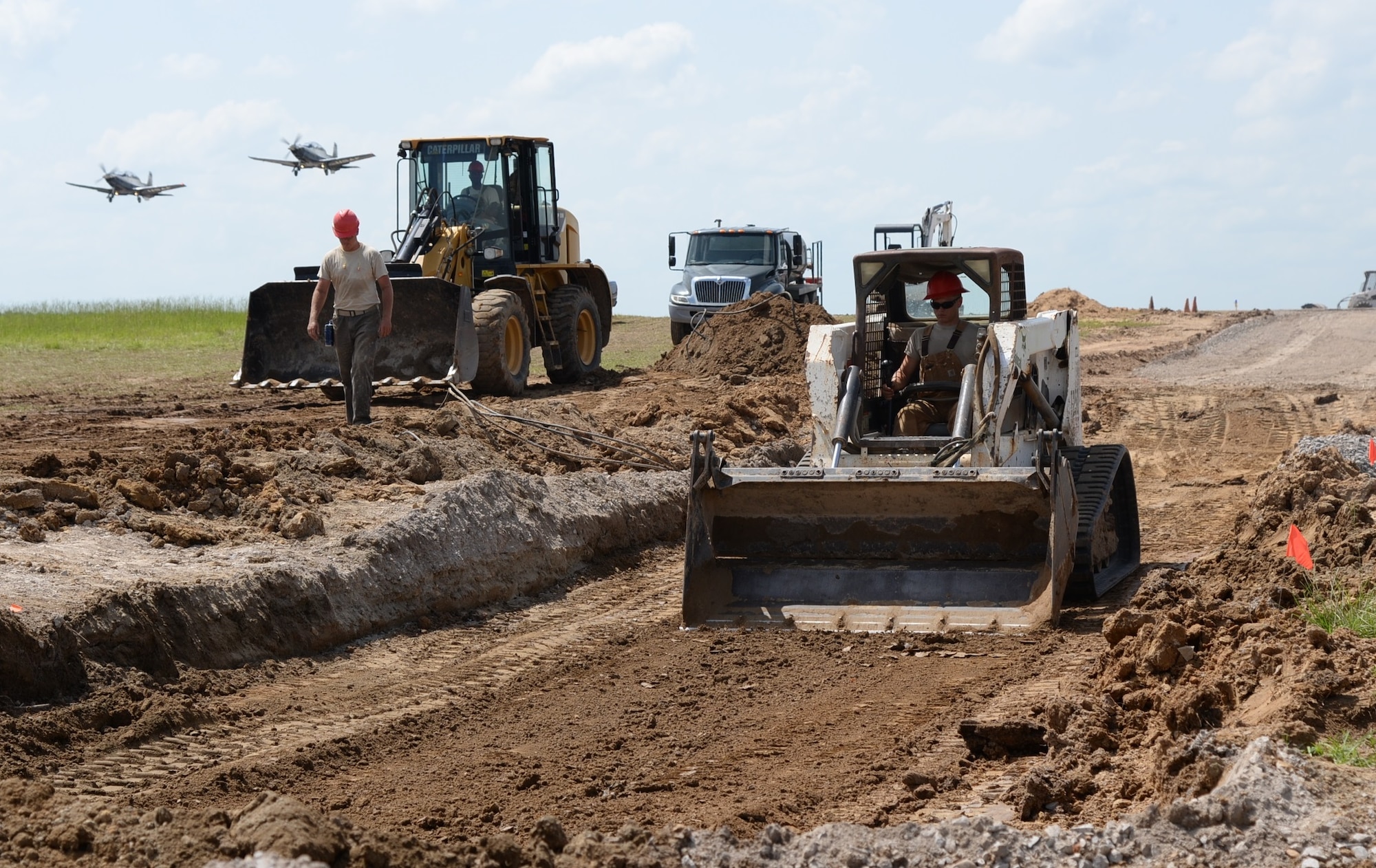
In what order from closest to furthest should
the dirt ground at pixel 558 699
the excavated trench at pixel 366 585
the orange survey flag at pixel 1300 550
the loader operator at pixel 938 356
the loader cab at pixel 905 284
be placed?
the dirt ground at pixel 558 699 → the excavated trench at pixel 366 585 → the orange survey flag at pixel 1300 550 → the loader operator at pixel 938 356 → the loader cab at pixel 905 284

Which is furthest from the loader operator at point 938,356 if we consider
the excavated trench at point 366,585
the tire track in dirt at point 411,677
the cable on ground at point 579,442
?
the cable on ground at point 579,442

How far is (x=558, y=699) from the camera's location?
22.8ft

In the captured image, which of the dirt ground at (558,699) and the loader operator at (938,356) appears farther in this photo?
the loader operator at (938,356)

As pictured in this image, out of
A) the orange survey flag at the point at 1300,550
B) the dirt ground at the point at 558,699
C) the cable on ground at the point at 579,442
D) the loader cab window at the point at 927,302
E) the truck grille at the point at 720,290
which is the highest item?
the truck grille at the point at 720,290

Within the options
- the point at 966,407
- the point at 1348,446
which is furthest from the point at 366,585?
the point at 1348,446

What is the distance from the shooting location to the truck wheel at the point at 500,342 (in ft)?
53.8

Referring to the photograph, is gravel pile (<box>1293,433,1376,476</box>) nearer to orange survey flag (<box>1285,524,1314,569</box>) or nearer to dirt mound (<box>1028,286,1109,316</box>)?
orange survey flag (<box>1285,524,1314,569</box>)

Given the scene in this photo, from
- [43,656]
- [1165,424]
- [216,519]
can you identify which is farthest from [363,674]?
[1165,424]

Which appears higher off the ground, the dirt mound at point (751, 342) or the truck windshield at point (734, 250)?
the truck windshield at point (734, 250)

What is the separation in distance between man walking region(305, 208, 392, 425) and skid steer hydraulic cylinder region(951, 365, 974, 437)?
5.19 meters

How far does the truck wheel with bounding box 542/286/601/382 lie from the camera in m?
19.4

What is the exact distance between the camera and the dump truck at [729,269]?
2616 cm

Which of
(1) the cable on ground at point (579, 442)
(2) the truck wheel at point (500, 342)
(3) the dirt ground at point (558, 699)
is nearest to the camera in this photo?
(3) the dirt ground at point (558, 699)

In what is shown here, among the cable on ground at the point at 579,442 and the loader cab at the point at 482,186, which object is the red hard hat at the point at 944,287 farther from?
the loader cab at the point at 482,186
